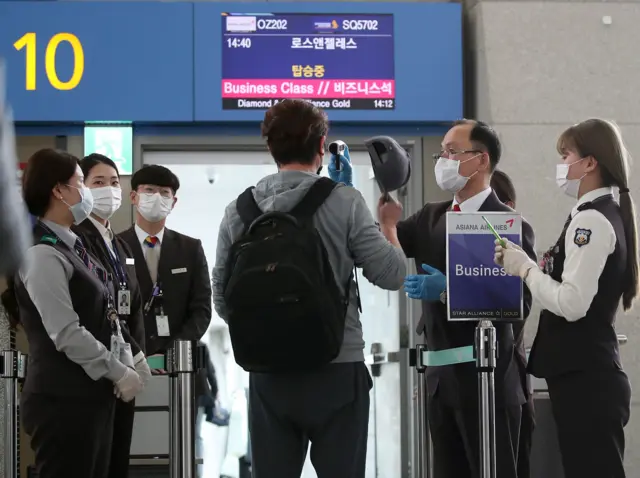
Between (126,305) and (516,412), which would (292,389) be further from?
(126,305)

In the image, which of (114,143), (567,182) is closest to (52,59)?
(114,143)

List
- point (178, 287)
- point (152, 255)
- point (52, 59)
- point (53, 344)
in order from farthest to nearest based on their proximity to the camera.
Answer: point (52, 59), point (152, 255), point (178, 287), point (53, 344)

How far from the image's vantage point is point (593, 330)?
11.4ft

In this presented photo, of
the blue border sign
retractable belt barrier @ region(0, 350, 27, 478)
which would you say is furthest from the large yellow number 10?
retractable belt barrier @ region(0, 350, 27, 478)

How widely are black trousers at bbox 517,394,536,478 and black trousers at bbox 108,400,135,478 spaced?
1.48 metres

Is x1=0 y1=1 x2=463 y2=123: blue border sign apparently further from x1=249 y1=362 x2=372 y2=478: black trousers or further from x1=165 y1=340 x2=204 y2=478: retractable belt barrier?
x1=249 y1=362 x2=372 y2=478: black trousers

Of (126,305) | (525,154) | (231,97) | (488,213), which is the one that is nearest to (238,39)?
(231,97)

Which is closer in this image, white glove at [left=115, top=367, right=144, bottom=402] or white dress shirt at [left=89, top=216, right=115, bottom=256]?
white glove at [left=115, top=367, right=144, bottom=402]

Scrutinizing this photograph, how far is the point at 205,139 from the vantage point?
6715 mm

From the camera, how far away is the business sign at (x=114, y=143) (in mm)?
6531

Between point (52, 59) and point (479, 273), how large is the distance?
12.9ft

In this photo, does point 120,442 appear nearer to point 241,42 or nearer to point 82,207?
point 82,207

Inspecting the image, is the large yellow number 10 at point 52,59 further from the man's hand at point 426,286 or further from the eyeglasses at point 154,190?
the man's hand at point 426,286

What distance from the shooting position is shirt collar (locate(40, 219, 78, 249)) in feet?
11.9
